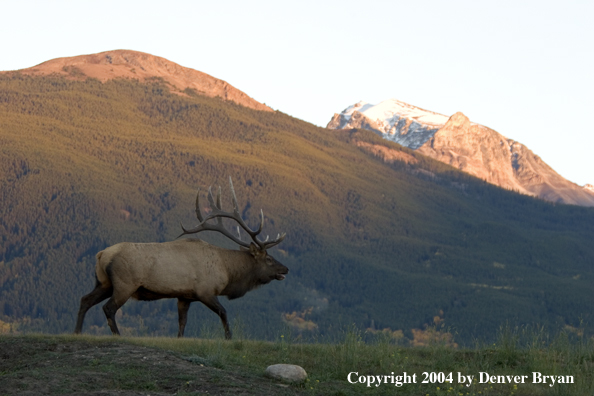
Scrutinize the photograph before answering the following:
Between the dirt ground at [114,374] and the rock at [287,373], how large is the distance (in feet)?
0.45

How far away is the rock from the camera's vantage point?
42.7 feet

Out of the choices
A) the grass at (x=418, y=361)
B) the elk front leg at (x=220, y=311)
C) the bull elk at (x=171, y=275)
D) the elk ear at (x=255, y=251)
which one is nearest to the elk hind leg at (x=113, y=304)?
the bull elk at (x=171, y=275)

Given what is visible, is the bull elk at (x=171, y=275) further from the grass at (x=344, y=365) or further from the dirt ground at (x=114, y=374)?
the dirt ground at (x=114, y=374)

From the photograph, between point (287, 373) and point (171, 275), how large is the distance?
511cm

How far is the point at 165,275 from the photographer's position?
17.4m

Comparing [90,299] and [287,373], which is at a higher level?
[90,299]

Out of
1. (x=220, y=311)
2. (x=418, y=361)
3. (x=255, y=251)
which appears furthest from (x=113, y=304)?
(x=418, y=361)

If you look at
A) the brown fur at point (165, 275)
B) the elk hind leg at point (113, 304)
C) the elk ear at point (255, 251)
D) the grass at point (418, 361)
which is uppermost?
the elk ear at point (255, 251)

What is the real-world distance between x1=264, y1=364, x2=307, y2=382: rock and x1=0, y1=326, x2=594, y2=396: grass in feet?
0.41

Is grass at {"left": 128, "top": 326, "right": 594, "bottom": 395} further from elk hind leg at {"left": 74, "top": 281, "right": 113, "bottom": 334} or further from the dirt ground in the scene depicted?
elk hind leg at {"left": 74, "top": 281, "right": 113, "bottom": 334}

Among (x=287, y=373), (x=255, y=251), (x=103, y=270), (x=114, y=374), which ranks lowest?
(x=114, y=374)

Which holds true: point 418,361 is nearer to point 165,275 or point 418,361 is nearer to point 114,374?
point 165,275

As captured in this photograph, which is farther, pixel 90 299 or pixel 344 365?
pixel 90 299

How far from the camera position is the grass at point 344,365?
12273 millimetres
